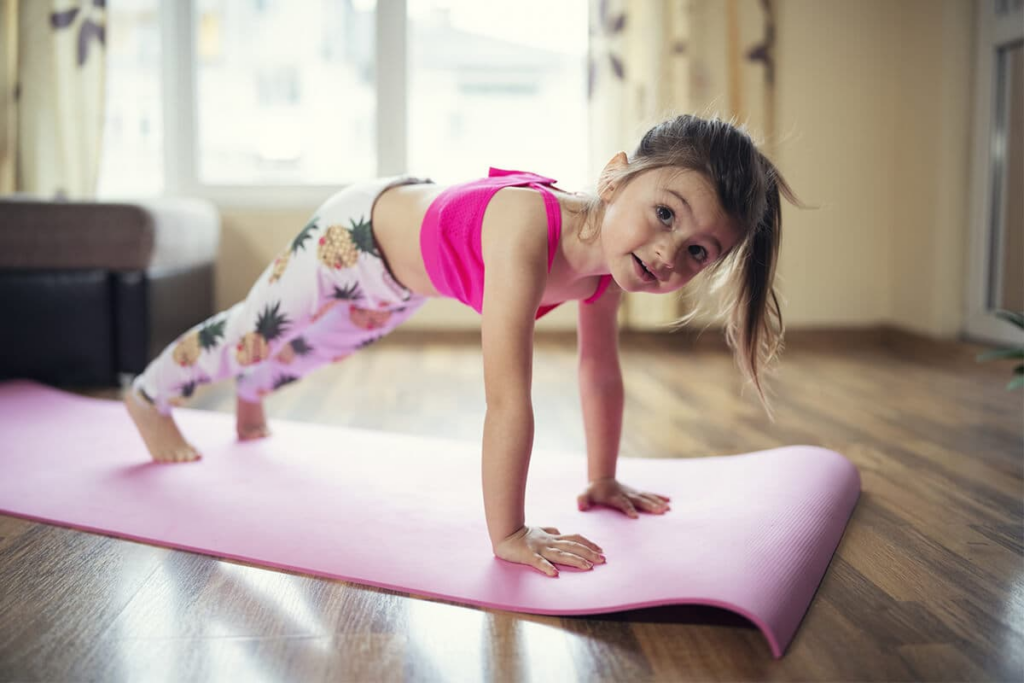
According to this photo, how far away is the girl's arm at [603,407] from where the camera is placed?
1.24 metres

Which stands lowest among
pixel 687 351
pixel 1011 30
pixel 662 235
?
pixel 687 351

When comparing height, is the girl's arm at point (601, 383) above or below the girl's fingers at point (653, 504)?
above

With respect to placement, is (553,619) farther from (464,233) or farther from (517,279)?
(464,233)

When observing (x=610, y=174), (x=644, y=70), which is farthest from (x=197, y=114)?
(x=610, y=174)

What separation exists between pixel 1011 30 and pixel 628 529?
89.6 inches

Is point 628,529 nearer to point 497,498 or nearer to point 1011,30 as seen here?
point 497,498

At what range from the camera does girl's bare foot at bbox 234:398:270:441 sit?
65.0 inches

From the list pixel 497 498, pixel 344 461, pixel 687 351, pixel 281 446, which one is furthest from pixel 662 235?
pixel 687 351

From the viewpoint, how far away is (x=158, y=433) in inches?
59.2

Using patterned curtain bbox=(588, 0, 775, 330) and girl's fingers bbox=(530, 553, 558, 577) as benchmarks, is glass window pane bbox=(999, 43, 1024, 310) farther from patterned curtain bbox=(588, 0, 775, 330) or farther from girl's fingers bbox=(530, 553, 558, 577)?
girl's fingers bbox=(530, 553, 558, 577)

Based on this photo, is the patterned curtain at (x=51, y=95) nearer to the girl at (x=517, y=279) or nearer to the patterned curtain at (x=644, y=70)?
the patterned curtain at (x=644, y=70)

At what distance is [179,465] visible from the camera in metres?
1.46

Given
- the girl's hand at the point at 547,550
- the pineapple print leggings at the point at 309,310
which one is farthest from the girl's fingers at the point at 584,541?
the pineapple print leggings at the point at 309,310

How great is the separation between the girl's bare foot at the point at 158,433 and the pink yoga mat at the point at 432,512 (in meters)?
0.04
